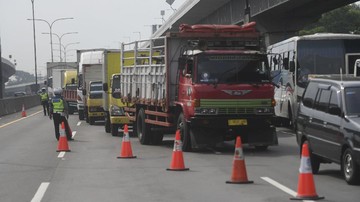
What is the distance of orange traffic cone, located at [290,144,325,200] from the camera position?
974 centimetres

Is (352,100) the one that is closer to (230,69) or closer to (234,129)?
(230,69)

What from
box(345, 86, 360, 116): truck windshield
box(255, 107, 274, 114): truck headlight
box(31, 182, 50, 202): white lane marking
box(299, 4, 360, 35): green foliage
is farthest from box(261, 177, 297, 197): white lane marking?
box(299, 4, 360, 35): green foliage

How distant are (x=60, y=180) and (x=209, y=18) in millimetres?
38152

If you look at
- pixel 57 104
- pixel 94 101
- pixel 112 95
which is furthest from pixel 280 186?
pixel 94 101

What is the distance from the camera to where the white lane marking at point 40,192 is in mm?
10688

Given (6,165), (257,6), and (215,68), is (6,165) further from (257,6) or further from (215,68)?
(257,6)

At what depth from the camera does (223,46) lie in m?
18.4

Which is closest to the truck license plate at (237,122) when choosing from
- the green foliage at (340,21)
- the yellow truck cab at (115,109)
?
the yellow truck cab at (115,109)

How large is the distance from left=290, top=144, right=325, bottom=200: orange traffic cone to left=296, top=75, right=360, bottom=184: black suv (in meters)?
1.41

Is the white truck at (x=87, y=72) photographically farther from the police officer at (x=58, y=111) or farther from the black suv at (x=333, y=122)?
the black suv at (x=333, y=122)

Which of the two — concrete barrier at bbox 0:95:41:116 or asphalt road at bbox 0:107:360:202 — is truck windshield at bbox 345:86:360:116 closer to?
asphalt road at bbox 0:107:360:202

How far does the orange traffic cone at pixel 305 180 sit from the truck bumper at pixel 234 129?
736 centimetres

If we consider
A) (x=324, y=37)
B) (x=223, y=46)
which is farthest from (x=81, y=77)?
(x=223, y=46)

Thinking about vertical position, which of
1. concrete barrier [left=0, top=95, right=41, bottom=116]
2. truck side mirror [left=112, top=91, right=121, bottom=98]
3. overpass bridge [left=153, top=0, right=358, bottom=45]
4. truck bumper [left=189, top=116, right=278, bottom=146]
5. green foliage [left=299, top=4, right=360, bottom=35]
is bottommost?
concrete barrier [left=0, top=95, right=41, bottom=116]
